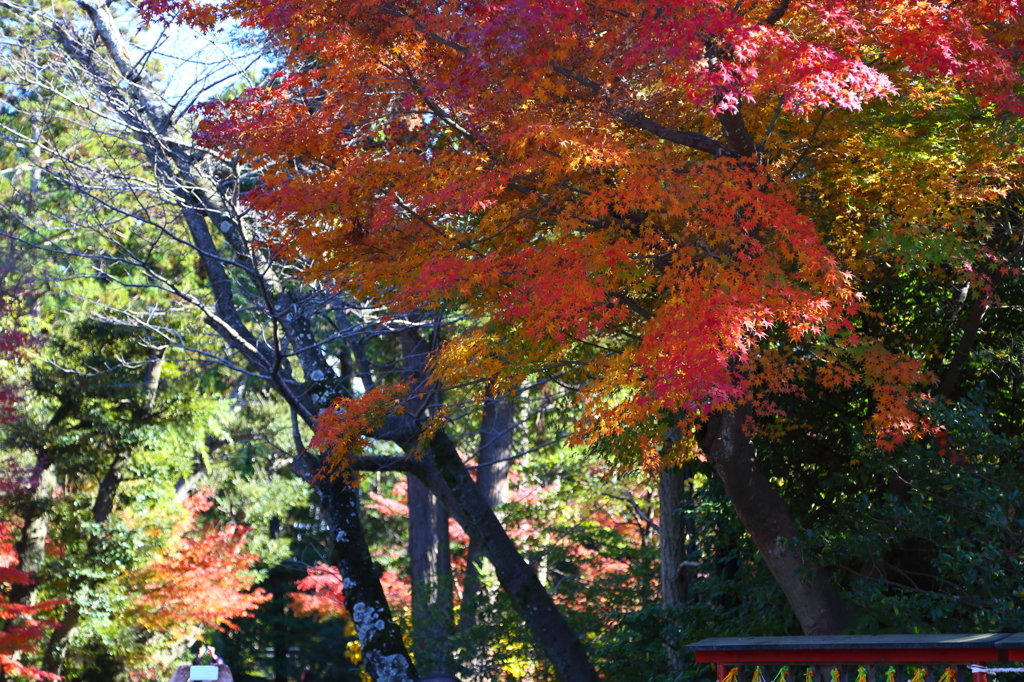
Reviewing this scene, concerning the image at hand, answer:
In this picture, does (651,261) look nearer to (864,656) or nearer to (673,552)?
(864,656)

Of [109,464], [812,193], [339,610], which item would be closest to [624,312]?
[812,193]

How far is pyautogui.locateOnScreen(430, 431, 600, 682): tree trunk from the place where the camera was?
863cm

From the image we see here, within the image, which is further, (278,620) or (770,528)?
(278,620)

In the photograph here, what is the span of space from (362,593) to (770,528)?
168 inches

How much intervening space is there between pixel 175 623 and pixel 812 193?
1245 cm

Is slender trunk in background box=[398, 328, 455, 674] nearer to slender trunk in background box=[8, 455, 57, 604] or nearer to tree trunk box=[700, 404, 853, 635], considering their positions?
tree trunk box=[700, 404, 853, 635]

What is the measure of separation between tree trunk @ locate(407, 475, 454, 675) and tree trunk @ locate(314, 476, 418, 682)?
0.83 m

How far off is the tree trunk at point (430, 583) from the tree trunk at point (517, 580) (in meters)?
1.37

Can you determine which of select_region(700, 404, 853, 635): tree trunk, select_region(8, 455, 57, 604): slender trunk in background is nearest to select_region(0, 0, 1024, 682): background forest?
select_region(700, 404, 853, 635): tree trunk

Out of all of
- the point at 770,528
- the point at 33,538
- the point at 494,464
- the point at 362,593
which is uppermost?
the point at 494,464

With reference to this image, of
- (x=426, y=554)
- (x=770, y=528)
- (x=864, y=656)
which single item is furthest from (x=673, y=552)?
(x=864, y=656)

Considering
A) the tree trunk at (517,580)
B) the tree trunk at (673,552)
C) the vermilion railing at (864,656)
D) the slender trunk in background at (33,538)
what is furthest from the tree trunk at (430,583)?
the vermilion railing at (864,656)

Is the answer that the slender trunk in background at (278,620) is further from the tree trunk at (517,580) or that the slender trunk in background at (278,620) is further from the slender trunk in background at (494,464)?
the tree trunk at (517,580)

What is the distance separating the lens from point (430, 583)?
11422mm
